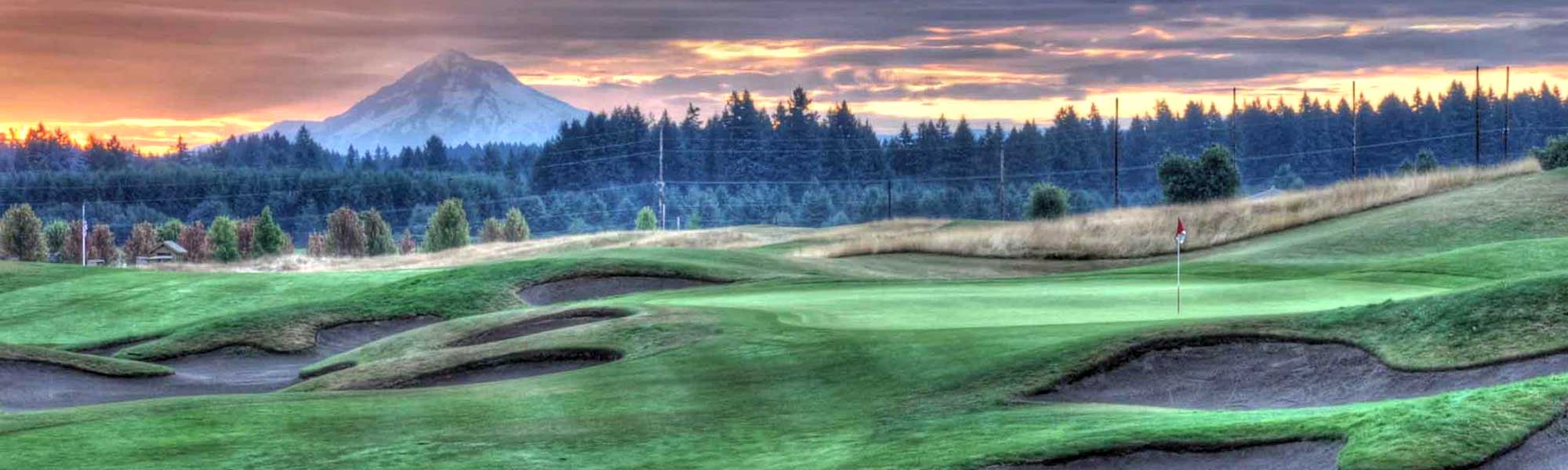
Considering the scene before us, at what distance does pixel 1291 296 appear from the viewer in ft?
91.6

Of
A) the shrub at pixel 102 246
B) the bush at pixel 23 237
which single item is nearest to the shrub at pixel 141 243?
the shrub at pixel 102 246

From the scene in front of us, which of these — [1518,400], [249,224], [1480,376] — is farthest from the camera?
[249,224]

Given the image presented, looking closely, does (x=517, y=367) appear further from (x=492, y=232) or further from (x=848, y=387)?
(x=492, y=232)

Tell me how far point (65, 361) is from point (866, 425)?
733 inches

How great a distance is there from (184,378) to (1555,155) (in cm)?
5120

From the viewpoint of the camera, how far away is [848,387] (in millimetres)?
20000

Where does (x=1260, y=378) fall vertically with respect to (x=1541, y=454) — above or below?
below

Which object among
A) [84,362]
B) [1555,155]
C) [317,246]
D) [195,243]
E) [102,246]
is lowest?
[317,246]

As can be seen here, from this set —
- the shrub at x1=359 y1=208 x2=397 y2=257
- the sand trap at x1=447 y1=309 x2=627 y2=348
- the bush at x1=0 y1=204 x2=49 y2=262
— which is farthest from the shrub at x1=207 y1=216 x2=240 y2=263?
the sand trap at x1=447 y1=309 x2=627 y2=348

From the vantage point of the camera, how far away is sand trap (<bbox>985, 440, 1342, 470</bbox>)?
42.6 ft

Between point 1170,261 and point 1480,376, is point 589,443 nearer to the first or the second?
point 1480,376

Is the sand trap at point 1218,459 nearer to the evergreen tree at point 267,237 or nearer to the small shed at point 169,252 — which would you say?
the evergreen tree at point 267,237

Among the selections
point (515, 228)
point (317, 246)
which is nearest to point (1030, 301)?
point (515, 228)

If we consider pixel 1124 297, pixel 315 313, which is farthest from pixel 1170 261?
pixel 315 313
